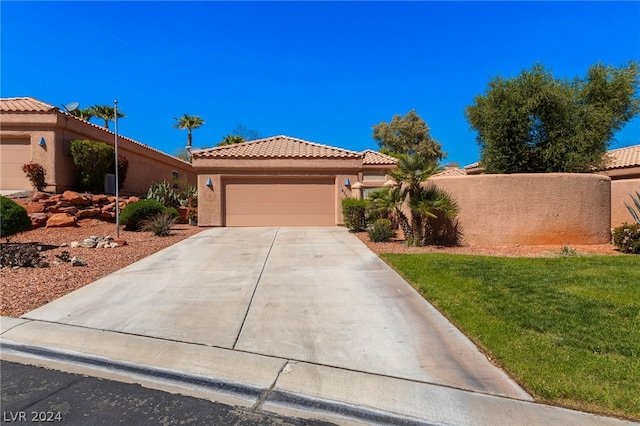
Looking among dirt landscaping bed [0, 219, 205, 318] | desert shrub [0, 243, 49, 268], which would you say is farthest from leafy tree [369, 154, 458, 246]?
desert shrub [0, 243, 49, 268]

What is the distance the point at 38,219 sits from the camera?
13492mm

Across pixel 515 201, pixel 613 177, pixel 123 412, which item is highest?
pixel 613 177

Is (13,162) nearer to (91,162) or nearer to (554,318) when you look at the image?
(91,162)

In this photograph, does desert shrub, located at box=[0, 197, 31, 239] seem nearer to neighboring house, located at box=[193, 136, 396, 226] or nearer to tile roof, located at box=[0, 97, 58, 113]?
tile roof, located at box=[0, 97, 58, 113]

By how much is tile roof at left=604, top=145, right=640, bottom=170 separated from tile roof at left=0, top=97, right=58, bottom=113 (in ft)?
77.6

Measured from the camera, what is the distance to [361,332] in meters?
5.06

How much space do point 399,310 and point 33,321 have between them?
5.09 m

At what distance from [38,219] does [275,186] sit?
29.8 ft

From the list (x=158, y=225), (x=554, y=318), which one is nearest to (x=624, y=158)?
(x=554, y=318)

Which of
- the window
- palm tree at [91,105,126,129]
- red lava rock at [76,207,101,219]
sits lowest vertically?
red lava rock at [76,207,101,219]

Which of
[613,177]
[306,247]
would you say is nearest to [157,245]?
[306,247]

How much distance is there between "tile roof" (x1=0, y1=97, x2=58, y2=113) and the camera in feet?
52.9

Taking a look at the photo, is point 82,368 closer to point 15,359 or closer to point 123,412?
point 15,359

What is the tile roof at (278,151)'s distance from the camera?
1820 centimetres
